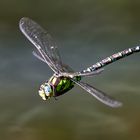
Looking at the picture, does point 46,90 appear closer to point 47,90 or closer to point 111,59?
point 47,90

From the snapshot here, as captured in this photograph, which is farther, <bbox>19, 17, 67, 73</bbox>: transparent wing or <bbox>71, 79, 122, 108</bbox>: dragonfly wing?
<bbox>19, 17, 67, 73</bbox>: transparent wing

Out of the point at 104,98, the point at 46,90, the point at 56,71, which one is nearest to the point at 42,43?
the point at 56,71

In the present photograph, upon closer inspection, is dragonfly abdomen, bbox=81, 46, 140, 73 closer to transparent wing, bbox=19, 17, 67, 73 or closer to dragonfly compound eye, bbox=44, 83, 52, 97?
transparent wing, bbox=19, 17, 67, 73

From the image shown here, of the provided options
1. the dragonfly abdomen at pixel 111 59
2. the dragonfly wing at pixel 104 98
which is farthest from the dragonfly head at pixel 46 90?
the dragonfly abdomen at pixel 111 59

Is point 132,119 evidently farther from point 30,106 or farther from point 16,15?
point 16,15

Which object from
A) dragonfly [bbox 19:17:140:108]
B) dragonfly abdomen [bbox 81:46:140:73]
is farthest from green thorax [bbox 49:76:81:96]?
dragonfly abdomen [bbox 81:46:140:73]

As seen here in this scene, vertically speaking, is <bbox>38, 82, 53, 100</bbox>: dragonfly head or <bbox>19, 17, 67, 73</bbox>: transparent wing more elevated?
<bbox>19, 17, 67, 73</bbox>: transparent wing
